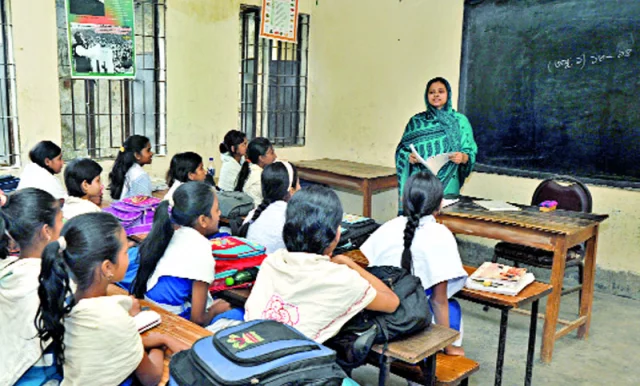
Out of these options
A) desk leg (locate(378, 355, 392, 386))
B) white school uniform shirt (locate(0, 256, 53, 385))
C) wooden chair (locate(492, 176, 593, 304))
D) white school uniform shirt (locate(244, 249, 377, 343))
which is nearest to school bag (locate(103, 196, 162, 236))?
white school uniform shirt (locate(0, 256, 53, 385))

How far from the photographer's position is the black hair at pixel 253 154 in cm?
406

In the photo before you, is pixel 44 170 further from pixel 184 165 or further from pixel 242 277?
pixel 242 277

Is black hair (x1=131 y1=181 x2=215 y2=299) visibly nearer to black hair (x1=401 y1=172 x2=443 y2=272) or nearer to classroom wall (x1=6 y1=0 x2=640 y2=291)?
black hair (x1=401 y1=172 x2=443 y2=272)

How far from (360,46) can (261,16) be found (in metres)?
1.02

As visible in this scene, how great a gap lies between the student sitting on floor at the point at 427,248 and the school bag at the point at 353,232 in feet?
1.79

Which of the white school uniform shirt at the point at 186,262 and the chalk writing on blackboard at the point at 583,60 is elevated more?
the chalk writing on blackboard at the point at 583,60

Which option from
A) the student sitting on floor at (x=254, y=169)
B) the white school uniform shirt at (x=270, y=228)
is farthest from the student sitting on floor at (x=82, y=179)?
the student sitting on floor at (x=254, y=169)

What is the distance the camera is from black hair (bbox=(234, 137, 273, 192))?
13.3 feet

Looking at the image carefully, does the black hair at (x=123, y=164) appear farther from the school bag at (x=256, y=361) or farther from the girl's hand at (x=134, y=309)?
the school bag at (x=256, y=361)

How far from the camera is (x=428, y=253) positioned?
90.4 inches

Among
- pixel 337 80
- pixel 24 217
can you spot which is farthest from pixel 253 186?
pixel 337 80

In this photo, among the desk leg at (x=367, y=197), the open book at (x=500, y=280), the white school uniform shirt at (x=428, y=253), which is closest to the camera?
the white school uniform shirt at (x=428, y=253)

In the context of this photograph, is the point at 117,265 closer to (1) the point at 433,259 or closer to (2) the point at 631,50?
(1) the point at 433,259

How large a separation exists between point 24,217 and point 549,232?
8.02 feet
